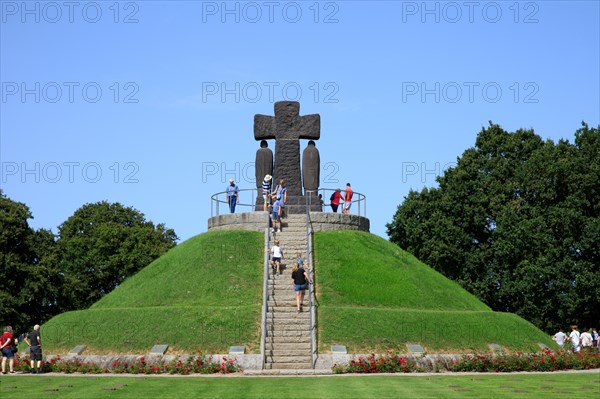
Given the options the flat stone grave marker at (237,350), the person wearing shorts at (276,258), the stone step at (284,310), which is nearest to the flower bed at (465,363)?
the flat stone grave marker at (237,350)

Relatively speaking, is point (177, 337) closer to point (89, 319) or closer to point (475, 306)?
point (89, 319)

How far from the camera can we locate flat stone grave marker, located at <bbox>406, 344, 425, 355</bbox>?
38375 mm

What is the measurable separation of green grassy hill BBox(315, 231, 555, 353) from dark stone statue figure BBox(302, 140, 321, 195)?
12.5ft

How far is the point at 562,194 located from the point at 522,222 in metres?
4.37

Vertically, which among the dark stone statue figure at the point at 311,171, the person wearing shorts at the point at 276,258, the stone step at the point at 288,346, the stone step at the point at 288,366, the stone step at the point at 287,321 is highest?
the dark stone statue figure at the point at 311,171

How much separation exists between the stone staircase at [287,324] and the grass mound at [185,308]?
2.48 ft

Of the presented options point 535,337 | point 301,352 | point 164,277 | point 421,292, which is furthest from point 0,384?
point 535,337

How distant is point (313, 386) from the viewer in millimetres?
29391

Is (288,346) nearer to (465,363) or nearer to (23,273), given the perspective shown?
(465,363)

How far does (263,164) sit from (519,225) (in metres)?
23.6

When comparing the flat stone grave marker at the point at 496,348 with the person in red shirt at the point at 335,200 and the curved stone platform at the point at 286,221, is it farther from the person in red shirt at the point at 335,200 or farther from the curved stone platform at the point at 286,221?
the person in red shirt at the point at 335,200

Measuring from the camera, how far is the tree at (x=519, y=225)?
2584 inches

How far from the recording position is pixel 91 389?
2842cm

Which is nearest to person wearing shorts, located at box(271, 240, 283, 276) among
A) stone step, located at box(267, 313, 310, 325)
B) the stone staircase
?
the stone staircase
